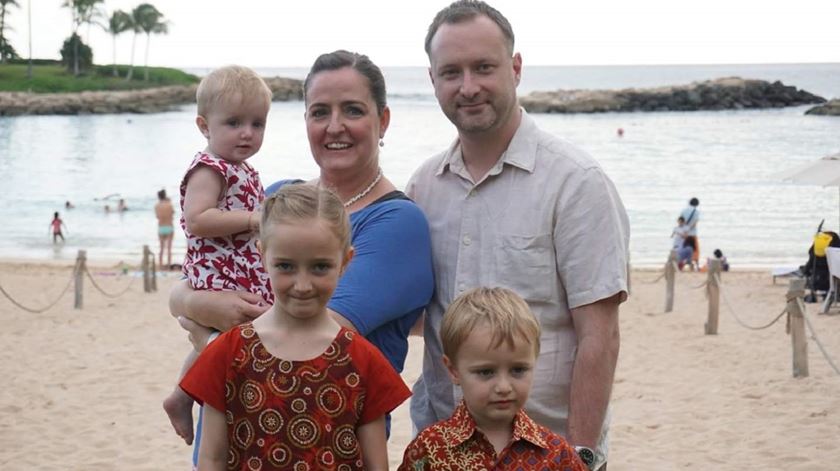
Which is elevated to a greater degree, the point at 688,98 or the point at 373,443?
the point at 688,98

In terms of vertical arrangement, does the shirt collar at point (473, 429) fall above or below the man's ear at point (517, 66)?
below

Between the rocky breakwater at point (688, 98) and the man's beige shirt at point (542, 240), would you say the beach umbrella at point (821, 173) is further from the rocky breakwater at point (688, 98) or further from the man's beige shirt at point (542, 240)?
the rocky breakwater at point (688, 98)

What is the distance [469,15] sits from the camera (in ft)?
9.77

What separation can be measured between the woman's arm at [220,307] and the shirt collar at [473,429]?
72cm

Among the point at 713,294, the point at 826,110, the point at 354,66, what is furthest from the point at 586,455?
the point at 826,110

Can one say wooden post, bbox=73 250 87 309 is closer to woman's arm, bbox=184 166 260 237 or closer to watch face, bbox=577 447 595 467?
woman's arm, bbox=184 166 260 237

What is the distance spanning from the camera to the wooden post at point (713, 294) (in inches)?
514

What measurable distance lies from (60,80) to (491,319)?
103858 mm

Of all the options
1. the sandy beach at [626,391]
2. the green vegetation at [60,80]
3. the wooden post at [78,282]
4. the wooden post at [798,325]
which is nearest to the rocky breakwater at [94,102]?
the green vegetation at [60,80]

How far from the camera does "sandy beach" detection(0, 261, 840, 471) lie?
28.0 ft

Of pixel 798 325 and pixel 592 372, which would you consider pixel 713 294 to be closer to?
pixel 798 325

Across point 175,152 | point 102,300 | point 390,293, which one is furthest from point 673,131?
point 390,293

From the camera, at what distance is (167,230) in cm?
2280

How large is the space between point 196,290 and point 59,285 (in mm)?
16549
